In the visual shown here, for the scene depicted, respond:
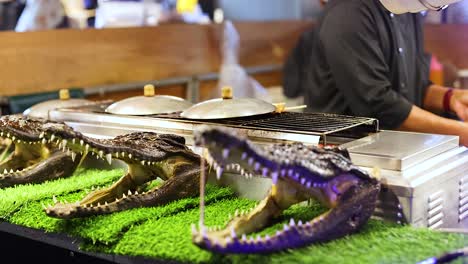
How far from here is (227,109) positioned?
7.59 ft

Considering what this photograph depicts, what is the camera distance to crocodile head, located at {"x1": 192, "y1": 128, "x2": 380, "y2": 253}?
151 centimetres

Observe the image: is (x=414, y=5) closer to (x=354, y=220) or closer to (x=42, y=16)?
(x=354, y=220)

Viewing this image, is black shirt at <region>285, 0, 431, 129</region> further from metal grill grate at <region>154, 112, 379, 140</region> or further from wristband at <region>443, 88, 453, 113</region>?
metal grill grate at <region>154, 112, 379, 140</region>

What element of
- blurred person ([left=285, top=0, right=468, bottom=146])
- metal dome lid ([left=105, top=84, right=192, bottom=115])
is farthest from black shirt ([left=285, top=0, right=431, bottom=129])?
metal dome lid ([left=105, top=84, right=192, bottom=115])

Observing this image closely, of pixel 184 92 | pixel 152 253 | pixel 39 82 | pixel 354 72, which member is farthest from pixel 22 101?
pixel 152 253

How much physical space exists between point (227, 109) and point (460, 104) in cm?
134

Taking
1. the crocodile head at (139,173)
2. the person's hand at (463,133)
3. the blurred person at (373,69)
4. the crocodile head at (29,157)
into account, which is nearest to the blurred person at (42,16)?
the crocodile head at (29,157)

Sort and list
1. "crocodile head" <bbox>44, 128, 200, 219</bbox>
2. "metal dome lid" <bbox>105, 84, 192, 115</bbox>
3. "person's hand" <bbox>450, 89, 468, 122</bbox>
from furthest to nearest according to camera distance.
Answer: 1. "person's hand" <bbox>450, 89, 468, 122</bbox>
2. "metal dome lid" <bbox>105, 84, 192, 115</bbox>
3. "crocodile head" <bbox>44, 128, 200, 219</bbox>

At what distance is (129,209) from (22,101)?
1.85 m

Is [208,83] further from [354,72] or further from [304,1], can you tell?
[354,72]

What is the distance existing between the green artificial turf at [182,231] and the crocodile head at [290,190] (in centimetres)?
3

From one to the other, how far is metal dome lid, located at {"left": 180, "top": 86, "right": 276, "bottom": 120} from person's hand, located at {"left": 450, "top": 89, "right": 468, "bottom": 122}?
3.59 feet

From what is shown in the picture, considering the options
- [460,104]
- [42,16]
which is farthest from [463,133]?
[42,16]

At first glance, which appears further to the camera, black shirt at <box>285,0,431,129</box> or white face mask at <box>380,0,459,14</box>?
black shirt at <box>285,0,431,129</box>
